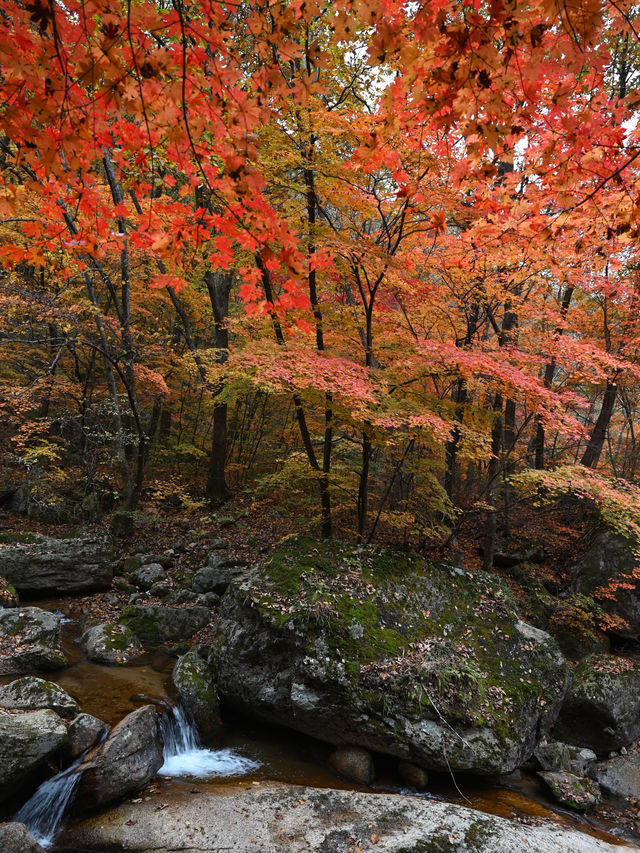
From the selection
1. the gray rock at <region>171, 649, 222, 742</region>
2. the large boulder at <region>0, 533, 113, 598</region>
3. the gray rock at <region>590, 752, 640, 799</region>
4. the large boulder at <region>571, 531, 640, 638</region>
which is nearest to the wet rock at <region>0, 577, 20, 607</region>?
the large boulder at <region>0, 533, 113, 598</region>

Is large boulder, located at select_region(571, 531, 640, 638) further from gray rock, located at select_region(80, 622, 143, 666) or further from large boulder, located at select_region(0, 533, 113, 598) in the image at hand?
large boulder, located at select_region(0, 533, 113, 598)

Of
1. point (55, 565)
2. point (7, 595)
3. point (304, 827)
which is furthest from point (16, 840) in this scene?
point (55, 565)

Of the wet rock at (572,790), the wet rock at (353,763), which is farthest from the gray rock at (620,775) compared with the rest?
the wet rock at (353,763)

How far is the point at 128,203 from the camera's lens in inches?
343

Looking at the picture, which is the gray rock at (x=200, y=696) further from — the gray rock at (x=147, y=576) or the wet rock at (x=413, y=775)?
Answer: the gray rock at (x=147, y=576)

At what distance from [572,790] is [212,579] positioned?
5.81 metres

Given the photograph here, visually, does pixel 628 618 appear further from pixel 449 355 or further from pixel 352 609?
pixel 449 355

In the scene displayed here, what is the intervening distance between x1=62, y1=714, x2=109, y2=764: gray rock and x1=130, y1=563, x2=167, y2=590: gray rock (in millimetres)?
3800

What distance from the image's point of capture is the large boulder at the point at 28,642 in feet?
16.9

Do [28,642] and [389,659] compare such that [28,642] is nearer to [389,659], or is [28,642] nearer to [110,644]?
[110,644]

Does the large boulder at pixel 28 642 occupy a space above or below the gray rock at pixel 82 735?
above

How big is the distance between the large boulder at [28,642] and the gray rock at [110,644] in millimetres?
406

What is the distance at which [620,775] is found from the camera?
215 inches

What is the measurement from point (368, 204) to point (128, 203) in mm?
5679
